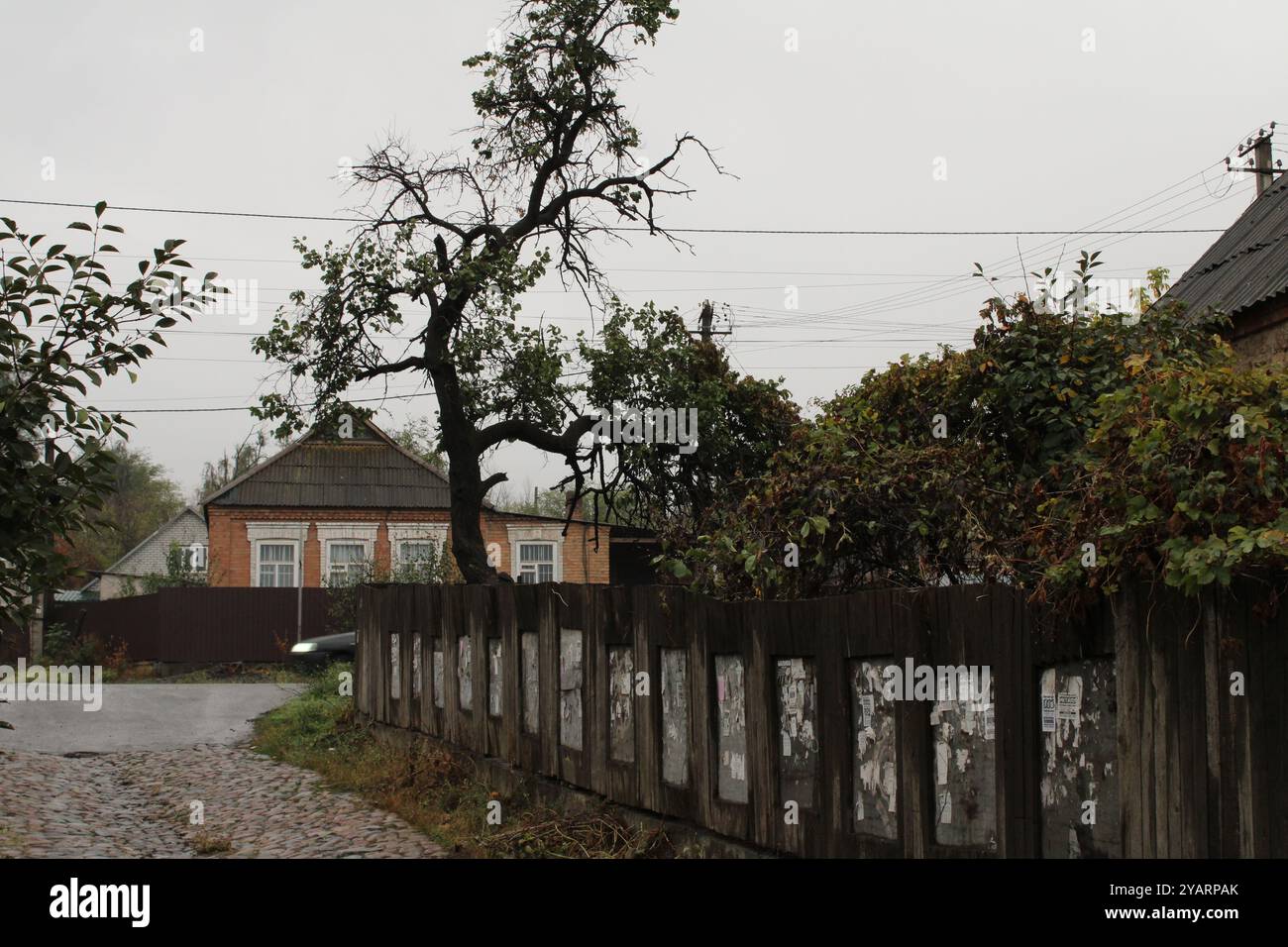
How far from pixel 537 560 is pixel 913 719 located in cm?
3435

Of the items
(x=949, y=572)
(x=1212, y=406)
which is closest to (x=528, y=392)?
(x=949, y=572)

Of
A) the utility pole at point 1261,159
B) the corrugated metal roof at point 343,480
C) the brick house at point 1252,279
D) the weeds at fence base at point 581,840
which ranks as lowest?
the weeds at fence base at point 581,840

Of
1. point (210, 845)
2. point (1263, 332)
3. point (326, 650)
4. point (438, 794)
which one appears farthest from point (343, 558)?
point (210, 845)

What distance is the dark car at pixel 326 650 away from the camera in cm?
2923

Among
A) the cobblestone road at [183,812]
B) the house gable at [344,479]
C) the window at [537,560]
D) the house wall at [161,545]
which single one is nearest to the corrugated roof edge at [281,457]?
the house gable at [344,479]

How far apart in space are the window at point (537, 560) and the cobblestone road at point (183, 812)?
23.2 metres

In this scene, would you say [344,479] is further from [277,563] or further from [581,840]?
[581,840]

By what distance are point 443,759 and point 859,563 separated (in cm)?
570

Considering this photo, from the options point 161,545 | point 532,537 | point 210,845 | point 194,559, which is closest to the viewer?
point 210,845

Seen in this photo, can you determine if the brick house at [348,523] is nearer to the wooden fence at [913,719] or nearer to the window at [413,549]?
the window at [413,549]

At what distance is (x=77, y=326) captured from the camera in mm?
6918

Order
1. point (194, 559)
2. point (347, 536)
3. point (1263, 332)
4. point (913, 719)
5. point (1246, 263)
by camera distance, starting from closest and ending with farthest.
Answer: point (913, 719), point (1263, 332), point (1246, 263), point (347, 536), point (194, 559)

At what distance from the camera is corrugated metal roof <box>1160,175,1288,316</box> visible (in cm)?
1780

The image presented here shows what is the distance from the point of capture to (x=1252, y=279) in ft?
60.5
